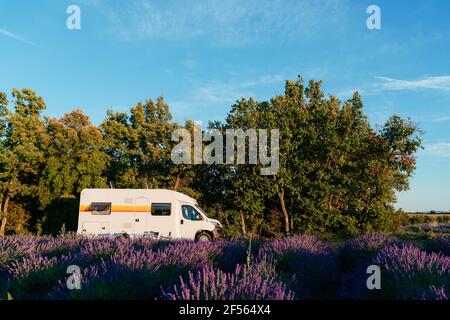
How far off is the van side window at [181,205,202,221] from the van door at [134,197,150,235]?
1.88 metres

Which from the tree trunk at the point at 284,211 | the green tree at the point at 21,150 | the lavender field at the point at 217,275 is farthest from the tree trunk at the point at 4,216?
the lavender field at the point at 217,275

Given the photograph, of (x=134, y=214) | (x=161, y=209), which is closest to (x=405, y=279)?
(x=161, y=209)

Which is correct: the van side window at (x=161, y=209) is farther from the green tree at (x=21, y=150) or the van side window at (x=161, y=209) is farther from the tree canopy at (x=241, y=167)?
the green tree at (x=21, y=150)

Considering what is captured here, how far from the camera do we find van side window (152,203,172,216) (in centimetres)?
1966

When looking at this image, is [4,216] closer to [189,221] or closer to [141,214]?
[141,214]

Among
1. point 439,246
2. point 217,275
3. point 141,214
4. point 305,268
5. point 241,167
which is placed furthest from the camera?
point 241,167

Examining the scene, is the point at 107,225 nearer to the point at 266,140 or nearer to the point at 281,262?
the point at 266,140

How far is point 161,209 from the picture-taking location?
19.7 metres

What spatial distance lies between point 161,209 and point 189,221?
1624 mm

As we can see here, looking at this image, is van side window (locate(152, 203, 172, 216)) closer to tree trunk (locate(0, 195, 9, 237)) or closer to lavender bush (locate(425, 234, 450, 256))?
lavender bush (locate(425, 234, 450, 256))

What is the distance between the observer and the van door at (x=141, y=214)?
19.5 m

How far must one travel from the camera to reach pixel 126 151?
112 feet

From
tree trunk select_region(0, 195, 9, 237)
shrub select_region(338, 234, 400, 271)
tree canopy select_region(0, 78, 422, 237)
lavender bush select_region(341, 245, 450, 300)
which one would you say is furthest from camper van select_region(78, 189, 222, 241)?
tree trunk select_region(0, 195, 9, 237)
